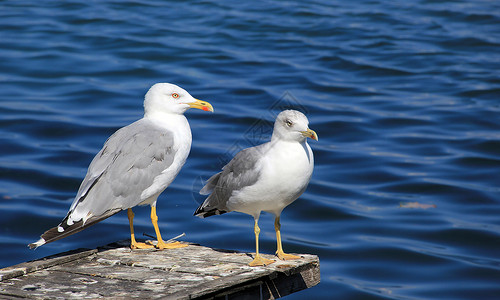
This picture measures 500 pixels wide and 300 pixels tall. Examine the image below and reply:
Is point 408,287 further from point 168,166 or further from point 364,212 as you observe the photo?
point 168,166

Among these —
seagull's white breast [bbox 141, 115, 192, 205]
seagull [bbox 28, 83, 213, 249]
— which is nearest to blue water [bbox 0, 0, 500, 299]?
seagull's white breast [bbox 141, 115, 192, 205]

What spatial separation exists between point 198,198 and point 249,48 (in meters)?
8.62

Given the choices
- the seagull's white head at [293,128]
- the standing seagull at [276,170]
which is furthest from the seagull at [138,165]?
the seagull's white head at [293,128]

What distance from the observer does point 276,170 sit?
19.1 feet

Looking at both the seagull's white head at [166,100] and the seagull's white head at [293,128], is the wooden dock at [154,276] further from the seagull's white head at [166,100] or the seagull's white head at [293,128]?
the seagull's white head at [166,100]

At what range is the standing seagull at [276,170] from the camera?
5.80 m

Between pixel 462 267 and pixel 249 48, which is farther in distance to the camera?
pixel 249 48

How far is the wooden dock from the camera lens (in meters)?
5.19

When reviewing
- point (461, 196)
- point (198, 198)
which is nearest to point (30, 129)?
point (198, 198)

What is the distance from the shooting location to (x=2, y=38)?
65.3 ft

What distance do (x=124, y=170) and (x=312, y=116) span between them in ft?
29.2

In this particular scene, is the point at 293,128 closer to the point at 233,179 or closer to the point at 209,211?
the point at 233,179

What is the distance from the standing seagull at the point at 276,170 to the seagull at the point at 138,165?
2.22ft

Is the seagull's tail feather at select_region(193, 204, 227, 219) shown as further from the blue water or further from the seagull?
the blue water
